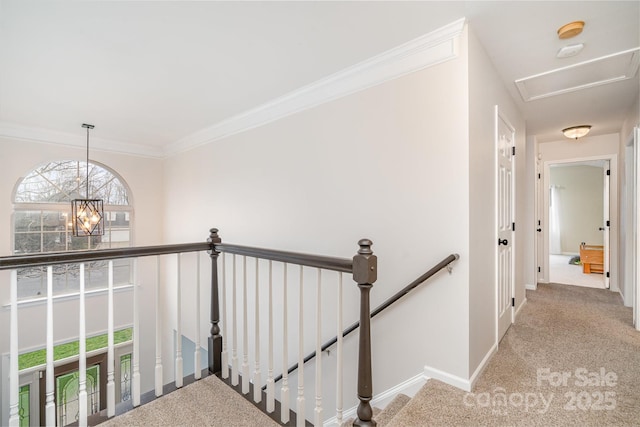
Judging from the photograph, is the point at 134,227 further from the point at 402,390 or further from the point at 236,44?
the point at 402,390

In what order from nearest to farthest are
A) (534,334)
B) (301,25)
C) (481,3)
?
(481,3) → (301,25) → (534,334)

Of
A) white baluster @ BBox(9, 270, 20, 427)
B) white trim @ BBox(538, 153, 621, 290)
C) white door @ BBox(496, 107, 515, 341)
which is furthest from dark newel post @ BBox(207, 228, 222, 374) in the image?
white trim @ BBox(538, 153, 621, 290)

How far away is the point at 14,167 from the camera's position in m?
3.96

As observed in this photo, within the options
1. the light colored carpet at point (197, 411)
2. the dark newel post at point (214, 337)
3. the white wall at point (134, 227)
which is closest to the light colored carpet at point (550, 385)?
the light colored carpet at point (197, 411)

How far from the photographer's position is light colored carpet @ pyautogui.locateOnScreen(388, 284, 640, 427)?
164 cm

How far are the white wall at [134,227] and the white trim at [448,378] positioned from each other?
464cm

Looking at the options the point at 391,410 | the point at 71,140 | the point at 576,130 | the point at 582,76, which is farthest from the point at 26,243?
the point at 576,130

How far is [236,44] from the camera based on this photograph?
7.09 ft

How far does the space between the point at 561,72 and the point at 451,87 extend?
1403mm

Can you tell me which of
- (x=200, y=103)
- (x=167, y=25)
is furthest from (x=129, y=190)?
(x=167, y=25)

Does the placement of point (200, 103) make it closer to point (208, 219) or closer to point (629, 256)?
point (208, 219)

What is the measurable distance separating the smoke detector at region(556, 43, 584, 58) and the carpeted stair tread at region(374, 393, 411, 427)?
111 inches

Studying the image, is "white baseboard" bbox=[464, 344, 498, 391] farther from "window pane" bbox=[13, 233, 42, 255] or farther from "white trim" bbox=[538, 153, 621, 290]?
"window pane" bbox=[13, 233, 42, 255]

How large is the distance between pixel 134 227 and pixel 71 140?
1587mm
